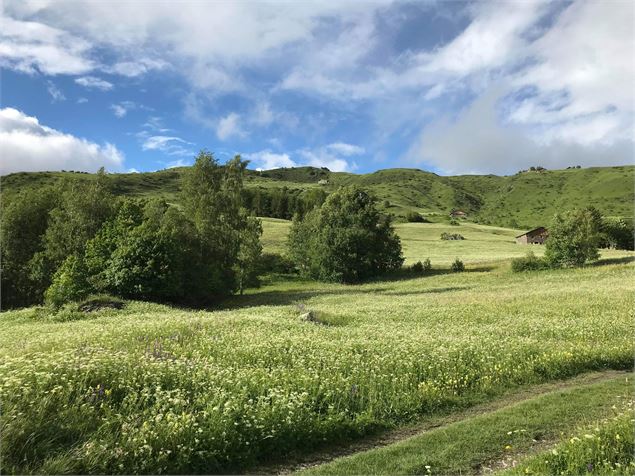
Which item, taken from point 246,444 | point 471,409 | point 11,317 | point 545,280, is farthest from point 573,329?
point 11,317

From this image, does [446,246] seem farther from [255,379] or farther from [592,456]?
[592,456]

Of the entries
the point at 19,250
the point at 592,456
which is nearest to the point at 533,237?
the point at 19,250

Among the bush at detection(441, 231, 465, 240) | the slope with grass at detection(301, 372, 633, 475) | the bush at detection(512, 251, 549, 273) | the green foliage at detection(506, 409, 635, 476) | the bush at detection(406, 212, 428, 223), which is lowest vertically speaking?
the slope with grass at detection(301, 372, 633, 475)

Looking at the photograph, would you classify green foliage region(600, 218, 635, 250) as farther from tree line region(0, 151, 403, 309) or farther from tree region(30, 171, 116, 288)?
tree region(30, 171, 116, 288)

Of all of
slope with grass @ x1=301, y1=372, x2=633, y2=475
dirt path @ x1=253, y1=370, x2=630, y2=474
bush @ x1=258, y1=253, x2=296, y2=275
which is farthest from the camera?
bush @ x1=258, y1=253, x2=296, y2=275

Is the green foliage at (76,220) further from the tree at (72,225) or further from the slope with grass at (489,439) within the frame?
the slope with grass at (489,439)

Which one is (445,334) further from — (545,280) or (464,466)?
(545,280)

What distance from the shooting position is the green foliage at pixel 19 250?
50.2 metres

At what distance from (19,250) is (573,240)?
69401 mm

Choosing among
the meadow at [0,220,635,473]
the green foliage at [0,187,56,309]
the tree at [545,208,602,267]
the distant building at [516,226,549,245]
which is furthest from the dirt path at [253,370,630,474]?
the distant building at [516,226,549,245]

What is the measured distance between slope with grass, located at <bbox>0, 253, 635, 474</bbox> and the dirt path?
11.0 inches

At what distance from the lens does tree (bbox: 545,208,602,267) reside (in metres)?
61.2

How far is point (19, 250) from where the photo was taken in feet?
169

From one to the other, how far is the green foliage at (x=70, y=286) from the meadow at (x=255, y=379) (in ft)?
48.0
